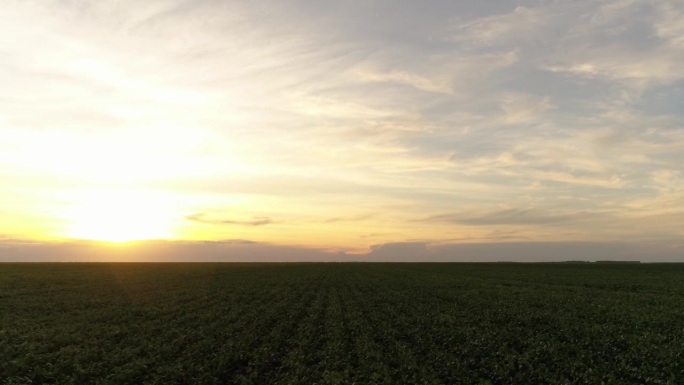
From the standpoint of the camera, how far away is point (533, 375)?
16.5 meters

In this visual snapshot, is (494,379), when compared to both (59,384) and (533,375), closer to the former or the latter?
(533,375)

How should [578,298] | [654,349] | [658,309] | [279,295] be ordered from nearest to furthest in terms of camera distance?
[654,349] < [658,309] < [578,298] < [279,295]

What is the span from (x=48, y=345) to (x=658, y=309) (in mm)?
39916

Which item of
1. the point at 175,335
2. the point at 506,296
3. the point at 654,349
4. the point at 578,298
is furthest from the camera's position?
the point at 506,296

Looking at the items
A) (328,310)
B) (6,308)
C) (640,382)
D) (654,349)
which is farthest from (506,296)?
(6,308)

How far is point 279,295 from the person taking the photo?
1812 inches

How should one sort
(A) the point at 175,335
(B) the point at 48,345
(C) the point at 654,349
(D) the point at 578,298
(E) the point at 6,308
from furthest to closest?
(D) the point at 578,298
(E) the point at 6,308
(A) the point at 175,335
(B) the point at 48,345
(C) the point at 654,349

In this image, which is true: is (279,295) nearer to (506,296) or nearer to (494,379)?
(506,296)

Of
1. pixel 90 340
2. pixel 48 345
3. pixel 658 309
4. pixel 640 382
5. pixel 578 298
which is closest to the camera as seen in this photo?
pixel 640 382

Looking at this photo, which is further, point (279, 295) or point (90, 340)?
point (279, 295)

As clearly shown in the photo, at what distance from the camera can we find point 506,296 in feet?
140

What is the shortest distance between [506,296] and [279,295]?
2347 centimetres

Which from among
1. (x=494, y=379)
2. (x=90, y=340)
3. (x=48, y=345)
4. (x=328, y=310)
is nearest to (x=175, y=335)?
(x=90, y=340)

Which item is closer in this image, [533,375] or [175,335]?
[533,375]
